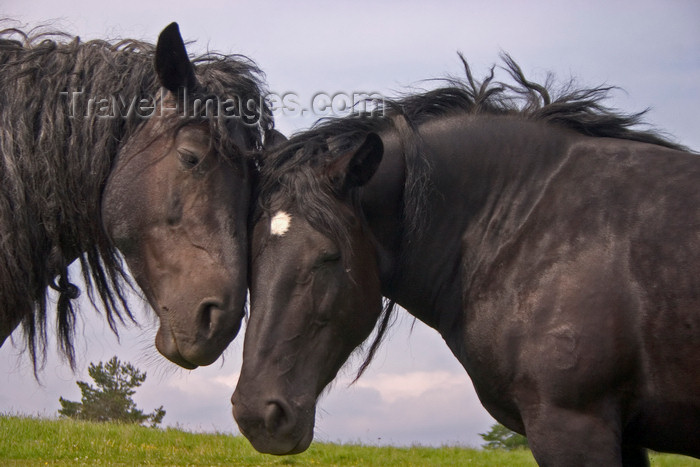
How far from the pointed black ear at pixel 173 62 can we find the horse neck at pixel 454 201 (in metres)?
1.30

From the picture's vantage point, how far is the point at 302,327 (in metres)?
4.13

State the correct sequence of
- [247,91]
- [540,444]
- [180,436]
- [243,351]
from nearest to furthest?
[540,444] → [243,351] → [247,91] → [180,436]

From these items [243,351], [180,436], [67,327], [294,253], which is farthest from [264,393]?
[180,436]

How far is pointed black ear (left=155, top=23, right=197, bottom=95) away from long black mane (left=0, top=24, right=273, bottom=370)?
0.11 m

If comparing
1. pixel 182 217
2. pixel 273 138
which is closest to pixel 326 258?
pixel 182 217

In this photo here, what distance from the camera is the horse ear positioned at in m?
4.37

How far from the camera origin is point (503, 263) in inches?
167

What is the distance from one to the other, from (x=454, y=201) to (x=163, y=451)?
6.92 metres

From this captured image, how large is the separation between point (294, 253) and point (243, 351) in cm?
61

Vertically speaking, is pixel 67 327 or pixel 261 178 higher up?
pixel 261 178

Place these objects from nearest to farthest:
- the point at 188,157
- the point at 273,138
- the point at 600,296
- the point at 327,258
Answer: the point at 600,296 < the point at 327,258 < the point at 188,157 < the point at 273,138

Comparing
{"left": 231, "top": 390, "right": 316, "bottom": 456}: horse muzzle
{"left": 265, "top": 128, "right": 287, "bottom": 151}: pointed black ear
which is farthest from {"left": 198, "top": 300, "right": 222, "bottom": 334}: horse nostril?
{"left": 265, "top": 128, "right": 287, "bottom": 151}: pointed black ear

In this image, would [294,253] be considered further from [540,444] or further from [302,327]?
[540,444]

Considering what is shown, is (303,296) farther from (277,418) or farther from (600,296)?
(600,296)
